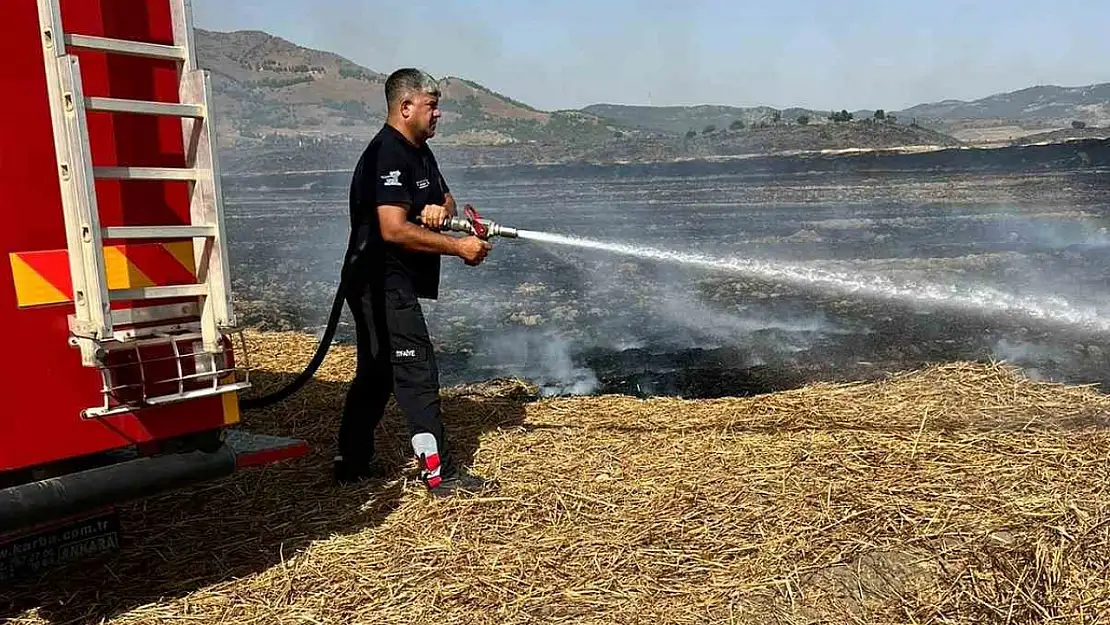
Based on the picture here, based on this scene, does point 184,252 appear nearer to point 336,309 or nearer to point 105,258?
point 105,258

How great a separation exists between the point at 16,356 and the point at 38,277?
25 cm

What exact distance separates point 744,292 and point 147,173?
888cm

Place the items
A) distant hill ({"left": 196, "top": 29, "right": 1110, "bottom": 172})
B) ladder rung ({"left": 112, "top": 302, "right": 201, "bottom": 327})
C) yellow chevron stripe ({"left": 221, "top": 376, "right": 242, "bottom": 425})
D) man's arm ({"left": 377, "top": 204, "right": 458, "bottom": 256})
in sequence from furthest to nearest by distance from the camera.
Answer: distant hill ({"left": 196, "top": 29, "right": 1110, "bottom": 172}) < man's arm ({"left": 377, "top": 204, "right": 458, "bottom": 256}) < yellow chevron stripe ({"left": 221, "top": 376, "right": 242, "bottom": 425}) < ladder rung ({"left": 112, "top": 302, "right": 201, "bottom": 327})

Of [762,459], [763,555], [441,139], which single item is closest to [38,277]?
[763,555]

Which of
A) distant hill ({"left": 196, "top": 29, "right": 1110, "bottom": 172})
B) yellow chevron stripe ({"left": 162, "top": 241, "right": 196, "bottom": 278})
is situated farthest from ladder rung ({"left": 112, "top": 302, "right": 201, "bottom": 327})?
distant hill ({"left": 196, "top": 29, "right": 1110, "bottom": 172})

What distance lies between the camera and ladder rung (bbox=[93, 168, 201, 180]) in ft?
8.29

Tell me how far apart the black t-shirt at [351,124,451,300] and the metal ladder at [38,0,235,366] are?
4.50 feet

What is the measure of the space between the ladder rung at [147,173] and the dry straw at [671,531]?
5.50 feet

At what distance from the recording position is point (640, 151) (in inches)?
2424

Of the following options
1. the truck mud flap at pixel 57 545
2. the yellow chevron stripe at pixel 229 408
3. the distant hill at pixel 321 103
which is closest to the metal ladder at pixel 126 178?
the yellow chevron stripe at pixel 229 408

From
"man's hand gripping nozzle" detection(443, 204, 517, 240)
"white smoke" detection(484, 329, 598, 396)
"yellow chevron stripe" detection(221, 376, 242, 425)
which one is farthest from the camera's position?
"white smoke" detection(484, 329, 598, 396)

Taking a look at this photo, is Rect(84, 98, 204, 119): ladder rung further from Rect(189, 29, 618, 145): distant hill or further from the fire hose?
Rect(189, 29, 618, 145): distant hill

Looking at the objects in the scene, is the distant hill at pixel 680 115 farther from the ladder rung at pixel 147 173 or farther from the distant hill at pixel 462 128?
the ladder rung at pixel 147 173

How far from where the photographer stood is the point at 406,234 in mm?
4094
